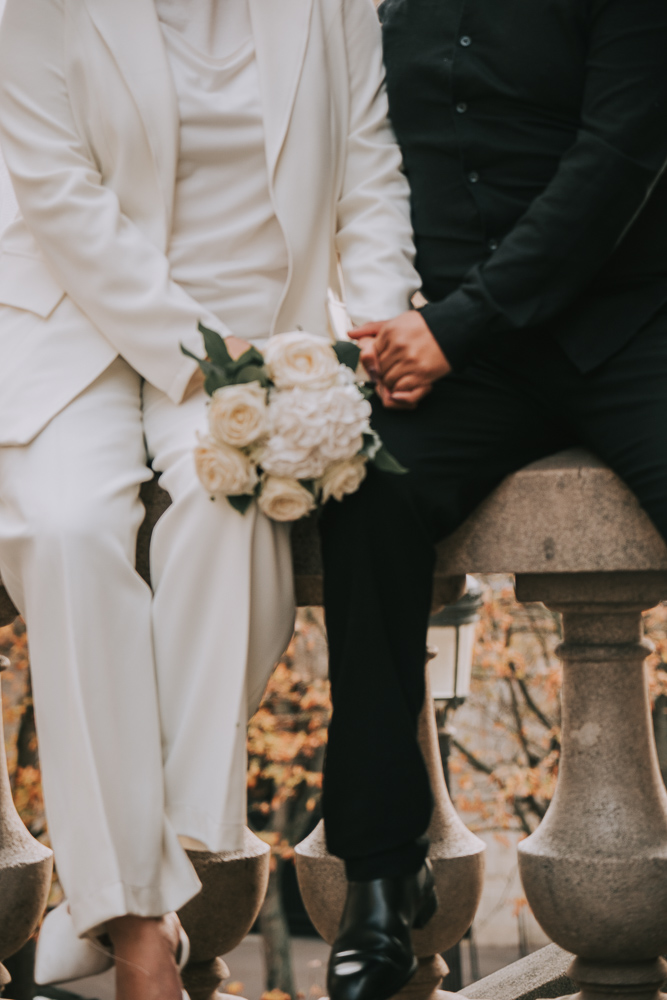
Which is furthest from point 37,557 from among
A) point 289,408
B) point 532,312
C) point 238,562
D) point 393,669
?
point 532,312

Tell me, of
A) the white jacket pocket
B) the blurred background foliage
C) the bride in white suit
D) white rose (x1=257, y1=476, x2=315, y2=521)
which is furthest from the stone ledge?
the blurred background foliage

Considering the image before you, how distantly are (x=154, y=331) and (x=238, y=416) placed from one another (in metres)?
0.53

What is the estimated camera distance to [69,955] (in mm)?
2236

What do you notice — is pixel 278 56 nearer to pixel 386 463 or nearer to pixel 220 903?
pixel 386 463

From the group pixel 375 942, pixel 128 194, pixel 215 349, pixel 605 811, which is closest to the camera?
pixel 375 942

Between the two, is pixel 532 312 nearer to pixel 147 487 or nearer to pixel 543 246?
pixel 543 246

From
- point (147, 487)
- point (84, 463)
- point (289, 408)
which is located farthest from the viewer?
point (147, 487)

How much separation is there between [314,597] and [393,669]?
41 cm

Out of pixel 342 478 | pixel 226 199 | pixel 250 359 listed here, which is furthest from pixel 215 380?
A: pixel 226 199

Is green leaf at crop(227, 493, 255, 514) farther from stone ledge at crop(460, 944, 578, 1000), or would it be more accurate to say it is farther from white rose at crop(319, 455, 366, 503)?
stone ledge at crop(460, 944, 578, 1000)

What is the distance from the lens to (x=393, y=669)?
7.09 ft

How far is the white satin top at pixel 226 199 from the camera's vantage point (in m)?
2.69

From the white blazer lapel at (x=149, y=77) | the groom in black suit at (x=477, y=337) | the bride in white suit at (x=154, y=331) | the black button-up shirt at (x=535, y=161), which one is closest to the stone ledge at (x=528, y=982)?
the groom in black suit at (x=477, y=337)

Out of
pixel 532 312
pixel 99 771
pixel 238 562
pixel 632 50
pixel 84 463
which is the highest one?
pixel 632 50
